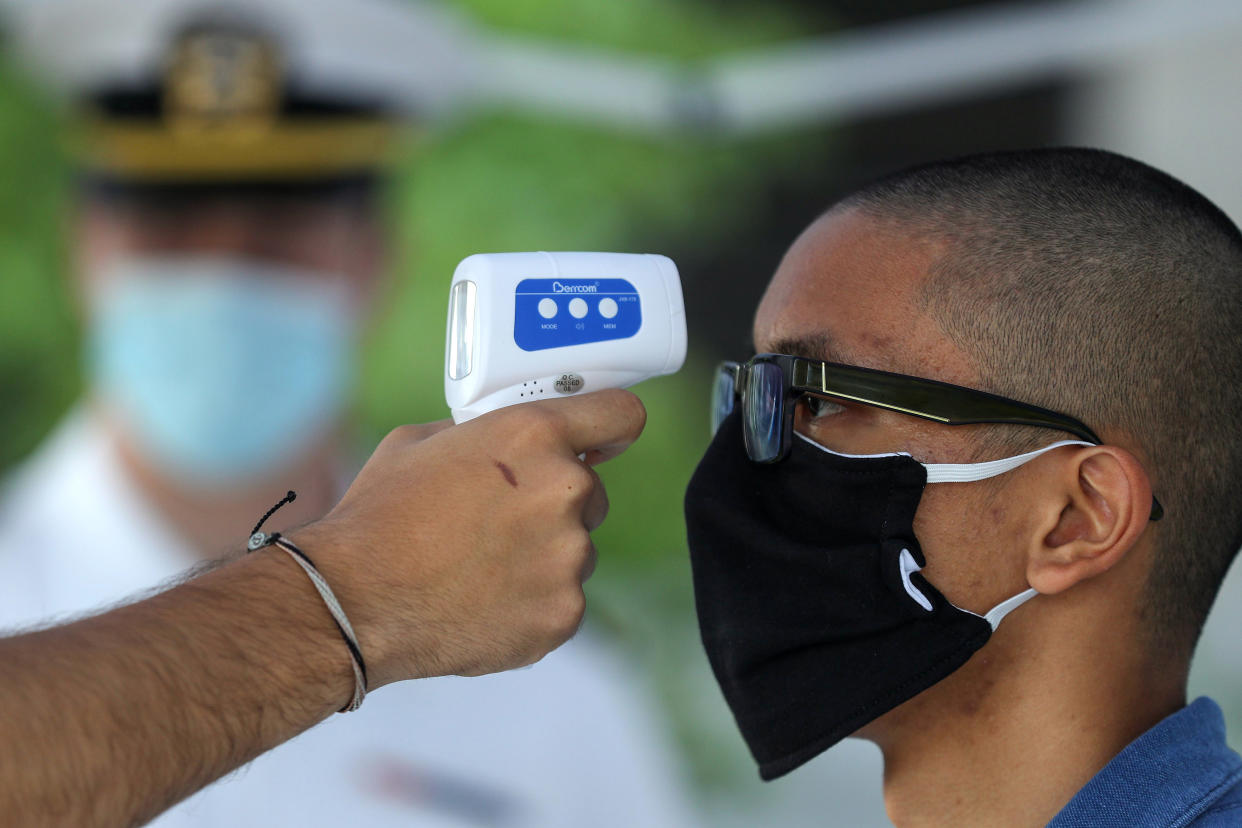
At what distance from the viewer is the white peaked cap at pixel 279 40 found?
384cm

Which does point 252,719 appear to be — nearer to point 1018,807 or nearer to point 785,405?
point 785,405

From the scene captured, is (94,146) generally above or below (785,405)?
above

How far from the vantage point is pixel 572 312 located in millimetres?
1841

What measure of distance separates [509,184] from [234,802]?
9.26 feet

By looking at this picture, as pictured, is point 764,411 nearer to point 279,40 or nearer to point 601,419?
point 601,419

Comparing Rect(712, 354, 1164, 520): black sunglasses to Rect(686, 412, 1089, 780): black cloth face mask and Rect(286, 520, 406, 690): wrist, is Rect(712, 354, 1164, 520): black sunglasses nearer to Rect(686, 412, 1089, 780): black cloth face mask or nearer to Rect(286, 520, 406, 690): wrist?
Rect(686, 412, 1089, 780): black cloth face mask

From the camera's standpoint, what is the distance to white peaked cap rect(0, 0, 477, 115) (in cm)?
384

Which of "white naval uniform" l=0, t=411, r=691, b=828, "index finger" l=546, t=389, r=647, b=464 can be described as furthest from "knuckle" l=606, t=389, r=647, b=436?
"white naval uniform" l=0, t=411, r=691, b=828

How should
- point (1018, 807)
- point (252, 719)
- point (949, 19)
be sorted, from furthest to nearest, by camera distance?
point (949, 19), point (1018, 807), point (252, 719)

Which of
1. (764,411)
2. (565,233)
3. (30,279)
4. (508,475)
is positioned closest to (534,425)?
(508,475)


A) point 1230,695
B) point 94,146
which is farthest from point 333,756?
point 1230,695

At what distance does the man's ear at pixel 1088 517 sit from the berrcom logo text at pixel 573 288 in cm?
78

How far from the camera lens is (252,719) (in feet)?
4.97

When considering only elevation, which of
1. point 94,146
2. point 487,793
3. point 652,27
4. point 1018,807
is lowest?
point 487,793
